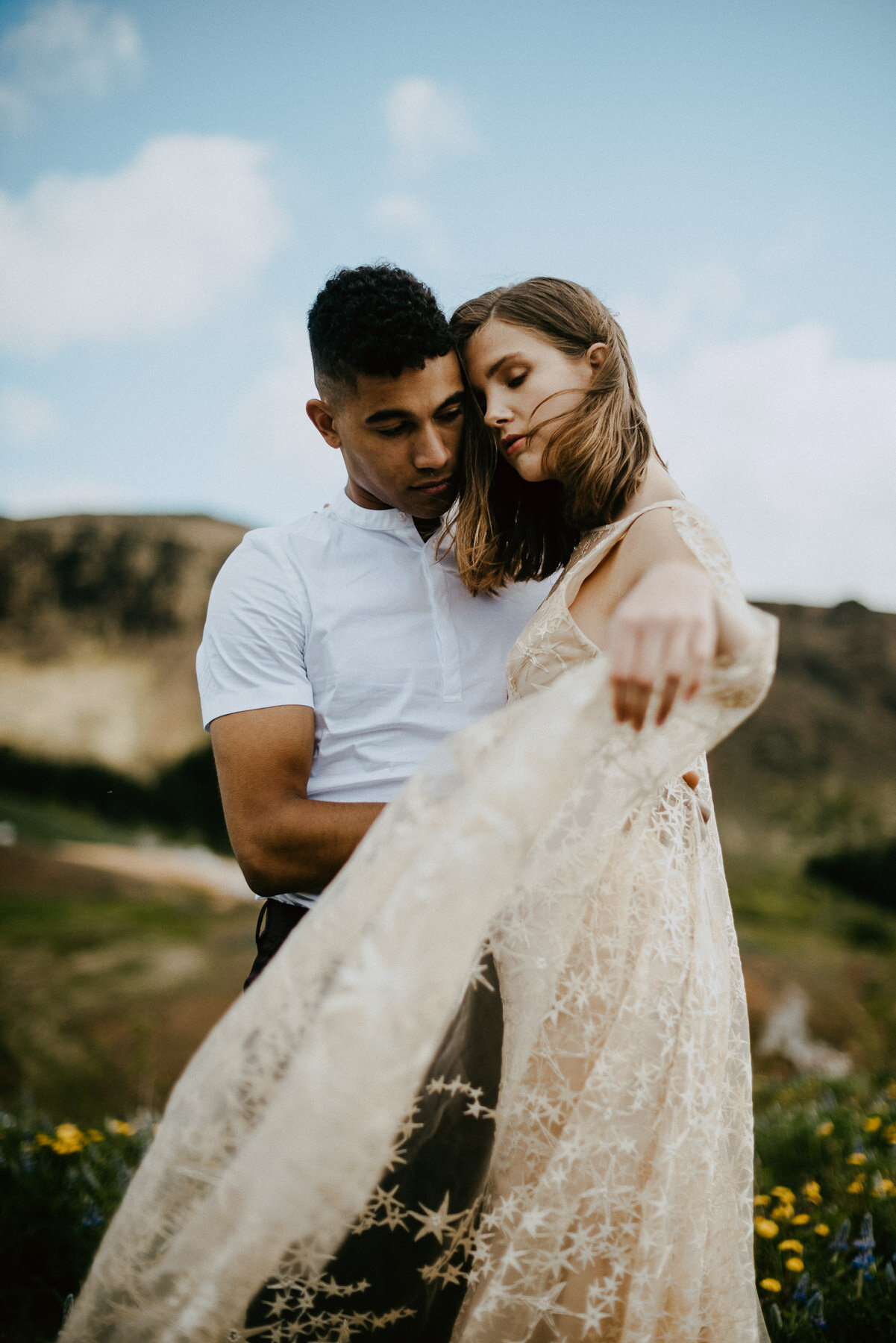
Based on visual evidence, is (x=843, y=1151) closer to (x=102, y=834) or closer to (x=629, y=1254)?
(x=629, y=1254)

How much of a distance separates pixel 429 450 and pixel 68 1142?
227cm

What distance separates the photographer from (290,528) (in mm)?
2121

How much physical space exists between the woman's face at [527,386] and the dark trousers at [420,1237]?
1.15 m

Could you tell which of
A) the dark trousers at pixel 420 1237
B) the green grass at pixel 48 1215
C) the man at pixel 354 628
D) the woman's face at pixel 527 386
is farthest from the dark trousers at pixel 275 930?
the woman's face at pixel 527 386

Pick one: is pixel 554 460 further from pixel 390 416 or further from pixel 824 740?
pixel 824 740

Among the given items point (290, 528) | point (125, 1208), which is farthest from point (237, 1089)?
point (290, 528)

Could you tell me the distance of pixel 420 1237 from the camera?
1325mm

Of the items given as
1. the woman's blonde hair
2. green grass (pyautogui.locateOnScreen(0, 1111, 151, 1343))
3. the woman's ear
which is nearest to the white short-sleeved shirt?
the woman's blonde hair

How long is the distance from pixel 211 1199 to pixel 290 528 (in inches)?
57.2

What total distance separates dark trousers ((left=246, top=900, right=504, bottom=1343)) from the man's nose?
120 cm

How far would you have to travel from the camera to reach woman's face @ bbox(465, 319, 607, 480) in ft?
6.20

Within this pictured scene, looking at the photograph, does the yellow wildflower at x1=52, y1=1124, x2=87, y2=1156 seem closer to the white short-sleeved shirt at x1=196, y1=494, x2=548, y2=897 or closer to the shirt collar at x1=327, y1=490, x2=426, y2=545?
the white short-sleeved shirt at x1=196, y1=494, x2=548, y2=897

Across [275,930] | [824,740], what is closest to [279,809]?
[275,930]

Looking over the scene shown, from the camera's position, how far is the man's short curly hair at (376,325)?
1.95 metres
